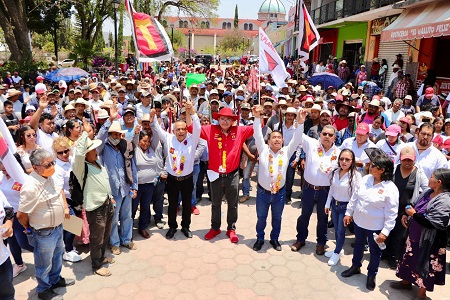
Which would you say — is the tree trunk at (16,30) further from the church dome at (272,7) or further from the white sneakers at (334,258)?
the church dome at (272,7)

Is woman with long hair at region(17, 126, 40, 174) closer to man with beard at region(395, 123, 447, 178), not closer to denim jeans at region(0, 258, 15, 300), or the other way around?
denim jeans at region(0, 258, 15, 300)

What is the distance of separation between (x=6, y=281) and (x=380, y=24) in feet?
55.9

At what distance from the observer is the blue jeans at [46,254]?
3.57 meters

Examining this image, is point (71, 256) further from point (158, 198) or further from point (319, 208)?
point (319, 208)

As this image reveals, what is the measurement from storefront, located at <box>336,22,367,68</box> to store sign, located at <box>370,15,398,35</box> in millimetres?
1183

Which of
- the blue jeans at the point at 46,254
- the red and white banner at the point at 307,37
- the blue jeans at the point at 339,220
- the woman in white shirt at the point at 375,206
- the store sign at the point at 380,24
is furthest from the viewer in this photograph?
the store sign at the point at 380,24

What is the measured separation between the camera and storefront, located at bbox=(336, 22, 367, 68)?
1827cm

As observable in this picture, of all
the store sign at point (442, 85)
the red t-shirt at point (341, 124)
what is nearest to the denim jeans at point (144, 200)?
the red t-shirt at point (341, 124)

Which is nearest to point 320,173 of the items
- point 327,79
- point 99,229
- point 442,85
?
point 99,229

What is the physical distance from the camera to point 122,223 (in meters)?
4.91

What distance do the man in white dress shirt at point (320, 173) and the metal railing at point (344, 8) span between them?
1208 centimetres

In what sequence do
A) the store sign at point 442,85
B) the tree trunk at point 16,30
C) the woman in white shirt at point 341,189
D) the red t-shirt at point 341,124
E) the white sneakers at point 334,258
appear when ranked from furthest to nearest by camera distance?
the tree trunk at point 16,30 → the store sign at point 442,85 → the red t-shirt at point 341,124 → the white sneakers at point 334,258 → the woman in white shirt at point 341,189

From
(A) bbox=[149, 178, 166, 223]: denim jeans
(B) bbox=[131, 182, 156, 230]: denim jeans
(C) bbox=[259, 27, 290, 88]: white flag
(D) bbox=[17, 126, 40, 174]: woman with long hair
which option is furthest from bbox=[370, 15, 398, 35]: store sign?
(D) bbox=[17, 126, 40, 174]: woman with long hair

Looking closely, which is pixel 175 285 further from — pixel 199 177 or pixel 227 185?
pixel 199 177
